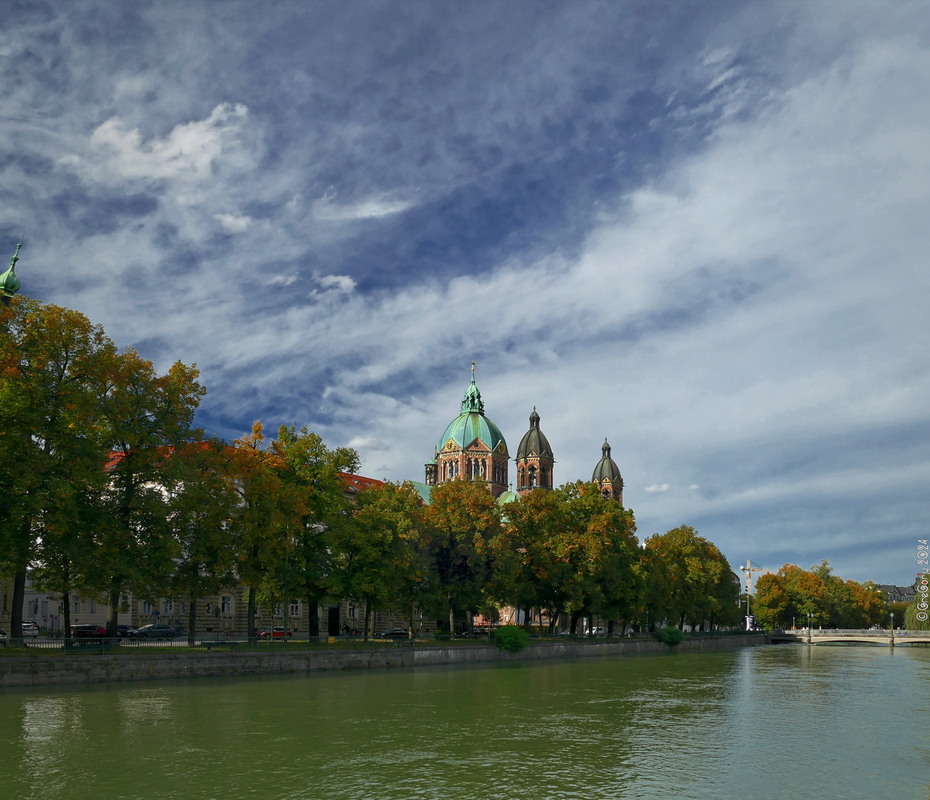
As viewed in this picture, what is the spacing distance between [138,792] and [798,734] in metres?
24.3

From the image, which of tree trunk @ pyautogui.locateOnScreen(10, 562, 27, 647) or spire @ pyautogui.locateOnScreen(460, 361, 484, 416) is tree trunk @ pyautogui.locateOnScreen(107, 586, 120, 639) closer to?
tree trunk @ pyautogui.locateOnScreen(10, 562, 27, 647)

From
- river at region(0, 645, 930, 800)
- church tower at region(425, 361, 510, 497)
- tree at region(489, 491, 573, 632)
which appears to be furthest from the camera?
church tower at region(425, 361, 510, 497)

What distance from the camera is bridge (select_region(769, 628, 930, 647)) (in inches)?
5566

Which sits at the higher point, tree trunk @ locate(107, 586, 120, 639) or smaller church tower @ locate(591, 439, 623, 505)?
smaller church tower @ locate(591, 439, 623, 505)

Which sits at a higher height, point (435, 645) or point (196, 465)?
point (196, 465)

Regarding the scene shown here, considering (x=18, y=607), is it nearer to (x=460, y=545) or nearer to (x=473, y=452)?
(x=460, y=545)

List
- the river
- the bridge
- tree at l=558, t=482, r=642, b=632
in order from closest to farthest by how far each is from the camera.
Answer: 1. the river
2. tree at l=558, t=482, r=642, b=632
3. the bridge

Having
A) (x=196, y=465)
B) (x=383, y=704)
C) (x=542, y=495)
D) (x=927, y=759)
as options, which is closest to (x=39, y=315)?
(x=196, y=465)

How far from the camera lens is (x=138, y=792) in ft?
76.6

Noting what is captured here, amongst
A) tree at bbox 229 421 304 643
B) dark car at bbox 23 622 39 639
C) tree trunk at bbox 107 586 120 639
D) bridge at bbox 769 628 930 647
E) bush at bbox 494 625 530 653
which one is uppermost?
tree at bbox 229 421 304 643

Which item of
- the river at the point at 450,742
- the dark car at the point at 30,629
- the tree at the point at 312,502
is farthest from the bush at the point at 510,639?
the dark car at the point at 30,629

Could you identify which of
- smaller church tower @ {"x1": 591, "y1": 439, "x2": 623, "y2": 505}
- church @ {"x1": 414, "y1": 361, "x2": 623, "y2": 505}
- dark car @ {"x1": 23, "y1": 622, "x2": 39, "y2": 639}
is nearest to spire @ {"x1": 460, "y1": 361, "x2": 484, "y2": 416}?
church @ {"x1": 414, "y1": 361, "x2": 623, "y2": 505}

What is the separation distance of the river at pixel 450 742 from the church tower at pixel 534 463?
132555mm

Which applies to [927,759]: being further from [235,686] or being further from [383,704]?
[235,686]
